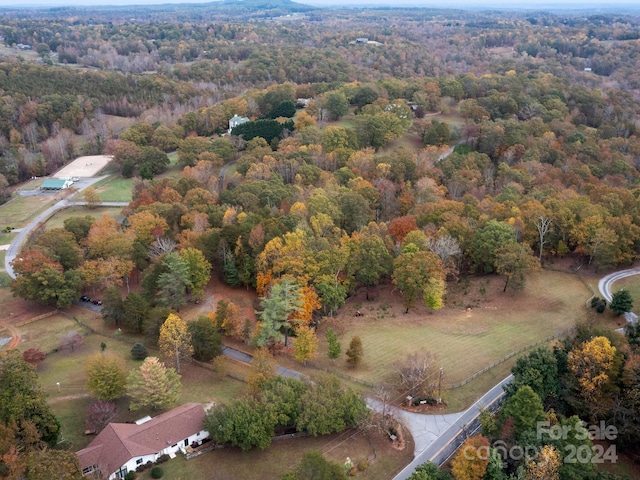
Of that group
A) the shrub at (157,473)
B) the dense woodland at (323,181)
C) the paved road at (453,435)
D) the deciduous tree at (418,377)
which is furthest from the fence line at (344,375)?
the shrub at (157,473)

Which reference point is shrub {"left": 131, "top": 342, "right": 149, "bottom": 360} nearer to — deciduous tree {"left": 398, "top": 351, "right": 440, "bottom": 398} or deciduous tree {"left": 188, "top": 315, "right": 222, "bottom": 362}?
deciduous tree {"left": 188, "top": 315, "right": 222, "bottom": 362}

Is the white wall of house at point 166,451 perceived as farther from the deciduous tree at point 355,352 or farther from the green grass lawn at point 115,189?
the green grass lawn at point 115,189

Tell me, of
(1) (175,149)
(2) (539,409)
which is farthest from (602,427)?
(1) (175,149)

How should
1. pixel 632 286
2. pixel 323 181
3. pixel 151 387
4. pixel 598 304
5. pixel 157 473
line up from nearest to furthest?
pixel 157 473
pixel 151 387
pixel 598 304
pixel 632 286
pixel 323 181

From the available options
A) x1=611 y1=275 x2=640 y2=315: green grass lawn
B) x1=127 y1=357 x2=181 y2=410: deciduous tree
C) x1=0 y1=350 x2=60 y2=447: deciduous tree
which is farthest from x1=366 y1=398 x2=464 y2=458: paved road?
x1=611 y1=275 x2=640 y2=315: green grass lawn

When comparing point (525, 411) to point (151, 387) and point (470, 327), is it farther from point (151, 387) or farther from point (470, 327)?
point (151, 387)

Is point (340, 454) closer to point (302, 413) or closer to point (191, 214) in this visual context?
point (302, 413)

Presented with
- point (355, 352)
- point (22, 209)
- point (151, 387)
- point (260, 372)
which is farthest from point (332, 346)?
point (22, 209)
